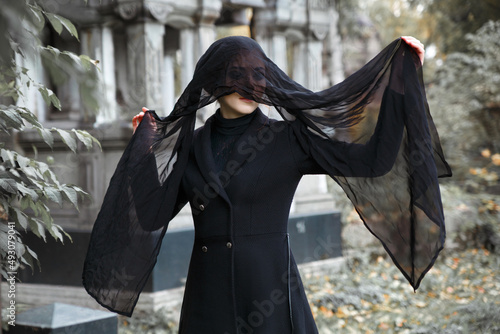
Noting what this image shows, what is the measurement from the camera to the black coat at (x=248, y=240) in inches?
106

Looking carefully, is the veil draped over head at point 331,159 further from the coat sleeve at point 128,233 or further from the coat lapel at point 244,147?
the coat lapel at point 244,147

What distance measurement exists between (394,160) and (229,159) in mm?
701

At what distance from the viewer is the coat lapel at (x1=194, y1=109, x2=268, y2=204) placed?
107 inches

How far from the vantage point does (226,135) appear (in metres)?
2.89

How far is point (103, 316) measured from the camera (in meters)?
3.87

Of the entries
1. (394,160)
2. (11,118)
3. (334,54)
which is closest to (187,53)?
(11,118)

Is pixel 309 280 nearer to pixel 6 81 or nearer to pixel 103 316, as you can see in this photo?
pixel 103 316

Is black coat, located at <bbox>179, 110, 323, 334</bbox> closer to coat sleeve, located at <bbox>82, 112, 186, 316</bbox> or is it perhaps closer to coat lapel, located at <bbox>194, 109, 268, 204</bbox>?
coat lapel, located at <bbox>194, 109, 268, 204</bbox>

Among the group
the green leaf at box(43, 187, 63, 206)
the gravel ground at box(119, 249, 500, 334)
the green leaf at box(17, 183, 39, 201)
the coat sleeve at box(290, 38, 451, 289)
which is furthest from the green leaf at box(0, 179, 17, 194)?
the gravel ground at box(119, 249, 500, 334)

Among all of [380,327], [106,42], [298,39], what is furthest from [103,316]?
[298,39]

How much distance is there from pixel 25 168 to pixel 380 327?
3.85 m

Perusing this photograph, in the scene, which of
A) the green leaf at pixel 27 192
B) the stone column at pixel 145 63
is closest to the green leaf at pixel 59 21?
the green leaf at pixel 27 192

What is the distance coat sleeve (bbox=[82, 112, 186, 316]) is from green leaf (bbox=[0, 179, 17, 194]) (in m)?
0.41

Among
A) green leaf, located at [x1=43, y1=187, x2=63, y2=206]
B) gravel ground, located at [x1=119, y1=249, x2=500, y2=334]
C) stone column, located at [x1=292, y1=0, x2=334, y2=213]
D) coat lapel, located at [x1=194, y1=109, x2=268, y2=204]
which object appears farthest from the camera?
stone column, located at [x1=292, y1=0, x2=334, y2=213]
